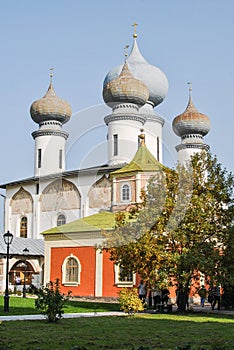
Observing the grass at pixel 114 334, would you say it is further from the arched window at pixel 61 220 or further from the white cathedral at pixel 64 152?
the arched window at pixel 61 220

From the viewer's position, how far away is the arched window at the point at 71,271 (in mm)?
26125

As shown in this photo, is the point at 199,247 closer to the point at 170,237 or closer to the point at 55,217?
the point at 170,237

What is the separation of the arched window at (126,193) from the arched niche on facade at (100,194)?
6.38 m

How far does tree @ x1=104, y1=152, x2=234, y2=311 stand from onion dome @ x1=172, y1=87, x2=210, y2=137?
23277 mm

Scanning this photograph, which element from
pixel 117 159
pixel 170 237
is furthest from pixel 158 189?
pixel 117 159

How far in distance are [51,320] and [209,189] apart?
23.2 ft

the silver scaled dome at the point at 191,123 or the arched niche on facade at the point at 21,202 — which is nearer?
the arched niche on facade at the point at 21,202

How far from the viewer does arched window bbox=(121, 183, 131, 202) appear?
2928 cm

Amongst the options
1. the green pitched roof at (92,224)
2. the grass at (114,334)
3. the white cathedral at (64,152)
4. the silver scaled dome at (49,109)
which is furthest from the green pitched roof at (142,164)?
the grass at (114,334)

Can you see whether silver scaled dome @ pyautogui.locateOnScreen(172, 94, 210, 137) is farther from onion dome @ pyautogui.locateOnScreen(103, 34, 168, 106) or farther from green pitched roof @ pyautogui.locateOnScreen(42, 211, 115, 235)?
green pitched roof @ pyautogui.locateOnScreen(42, 211, 115, 235)

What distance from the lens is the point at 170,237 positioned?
59.9 feet

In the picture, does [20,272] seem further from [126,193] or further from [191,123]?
[191,123]

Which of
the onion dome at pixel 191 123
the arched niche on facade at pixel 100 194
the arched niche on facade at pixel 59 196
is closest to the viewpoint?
the arched niche on facade at pixel 100 194

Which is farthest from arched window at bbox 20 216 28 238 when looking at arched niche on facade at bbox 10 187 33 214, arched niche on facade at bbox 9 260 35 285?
arched niche on facade at bbox 9 260 35 285
